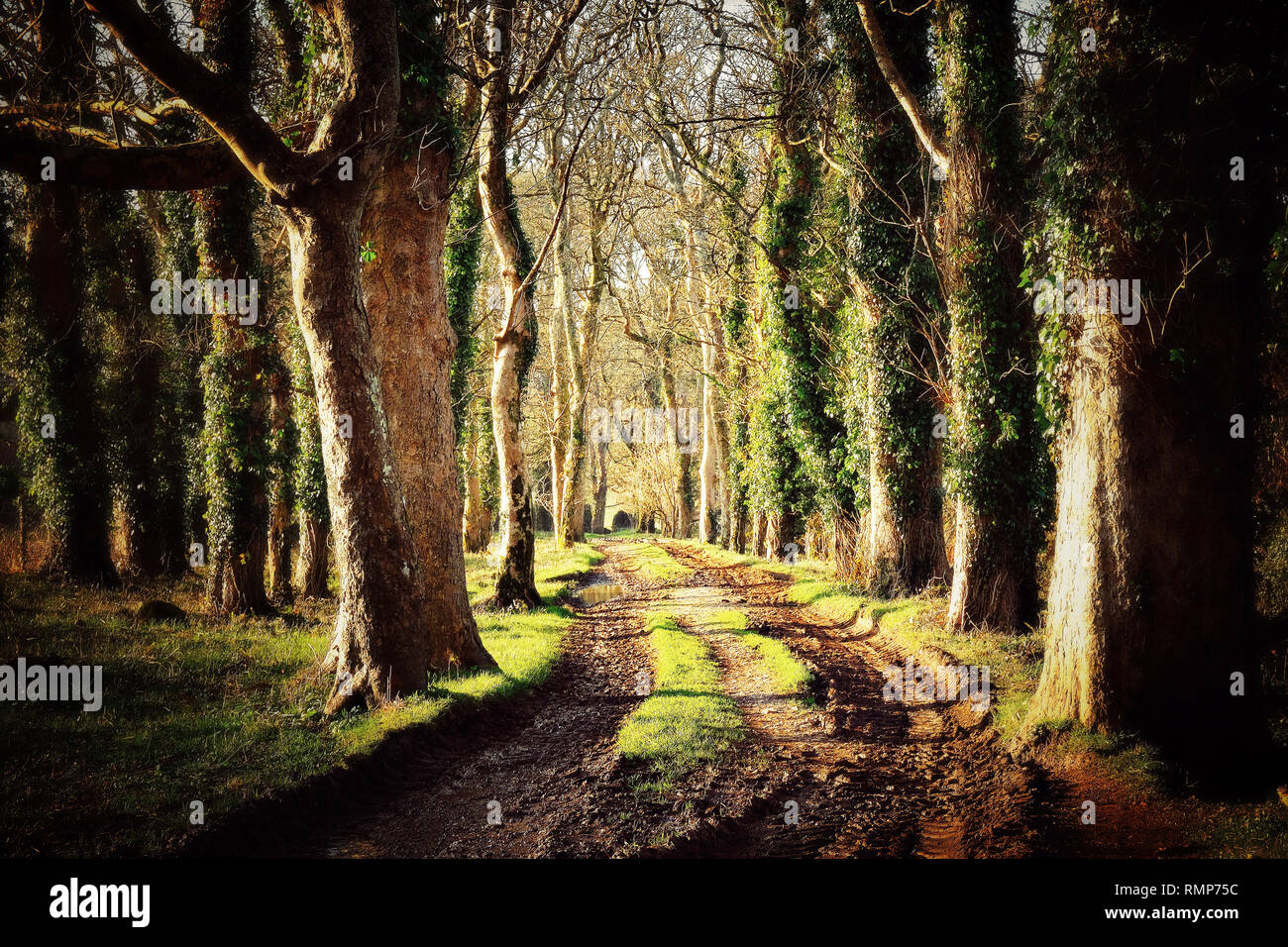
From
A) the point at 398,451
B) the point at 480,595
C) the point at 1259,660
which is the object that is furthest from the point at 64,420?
the point at 1259,660

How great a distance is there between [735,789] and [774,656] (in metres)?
4.44

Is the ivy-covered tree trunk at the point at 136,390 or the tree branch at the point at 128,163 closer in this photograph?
the tree branch at the point at 128,163

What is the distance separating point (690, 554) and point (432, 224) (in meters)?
19.5

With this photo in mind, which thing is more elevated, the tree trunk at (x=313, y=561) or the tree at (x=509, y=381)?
the tree at (x=509, y=381)

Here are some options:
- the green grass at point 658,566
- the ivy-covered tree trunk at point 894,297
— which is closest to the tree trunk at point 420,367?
the ivy-covered tree trunk at point 894,297

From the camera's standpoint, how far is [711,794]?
5262 millimetres

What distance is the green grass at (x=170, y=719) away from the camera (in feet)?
14.4

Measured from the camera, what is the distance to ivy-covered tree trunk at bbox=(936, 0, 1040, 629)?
31.2 feet

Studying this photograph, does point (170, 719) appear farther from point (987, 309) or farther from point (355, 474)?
point (987, 309)

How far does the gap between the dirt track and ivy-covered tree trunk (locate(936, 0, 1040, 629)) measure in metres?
2.65

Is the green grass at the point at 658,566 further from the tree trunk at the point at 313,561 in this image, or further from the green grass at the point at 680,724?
the green grass at the point at 680,724

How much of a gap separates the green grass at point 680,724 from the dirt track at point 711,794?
0.60 ft

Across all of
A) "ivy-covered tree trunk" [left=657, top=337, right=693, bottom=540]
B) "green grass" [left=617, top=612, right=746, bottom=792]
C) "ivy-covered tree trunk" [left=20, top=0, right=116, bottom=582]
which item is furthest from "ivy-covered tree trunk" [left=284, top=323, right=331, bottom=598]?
"ivy-covered tree trunk" [left=657, top=337, right=693, bottom=540]
